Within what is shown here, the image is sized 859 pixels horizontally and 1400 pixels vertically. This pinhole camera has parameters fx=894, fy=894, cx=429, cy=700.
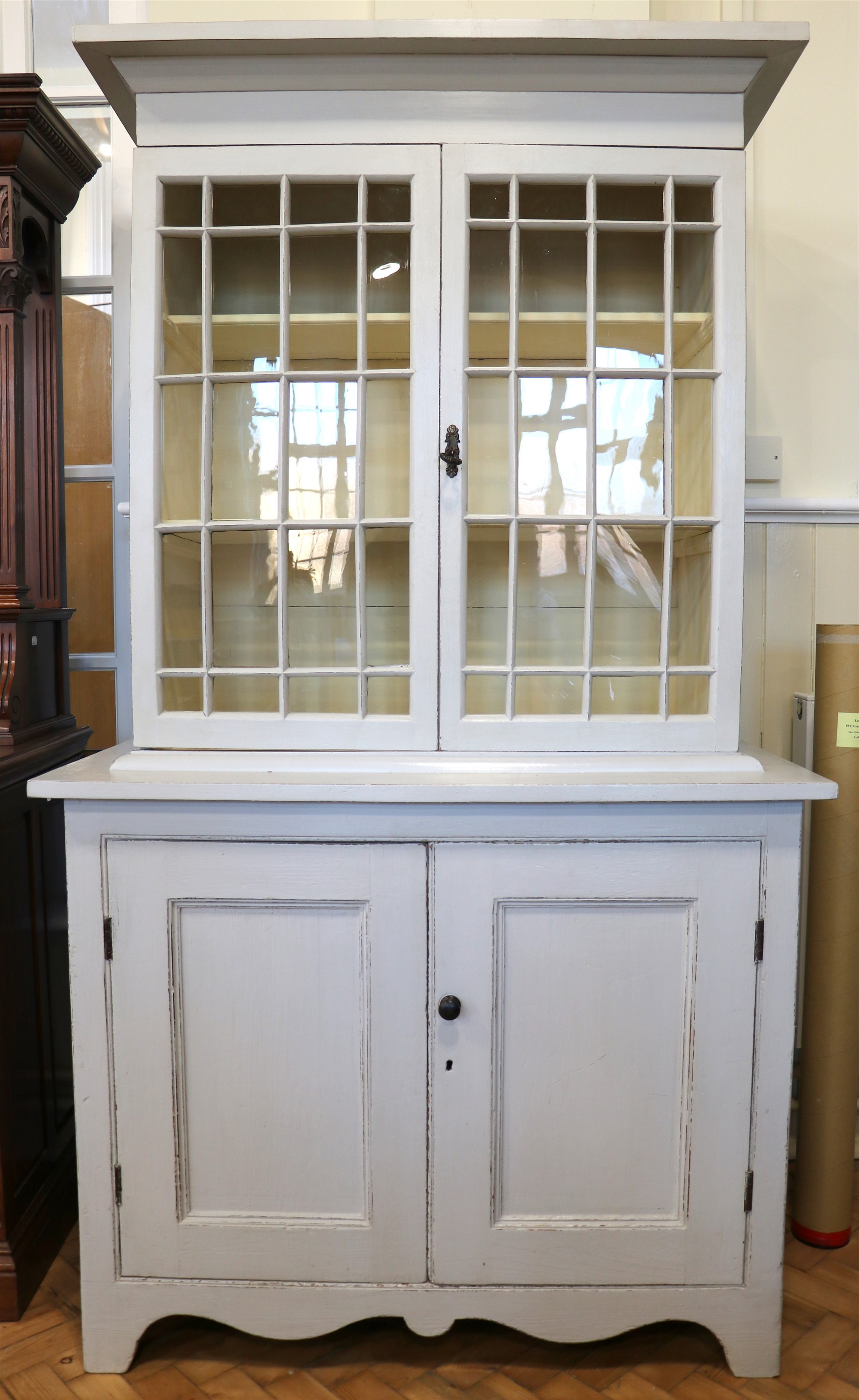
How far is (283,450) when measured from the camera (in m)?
1.59

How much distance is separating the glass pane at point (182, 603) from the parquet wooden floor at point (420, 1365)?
123 centimetres

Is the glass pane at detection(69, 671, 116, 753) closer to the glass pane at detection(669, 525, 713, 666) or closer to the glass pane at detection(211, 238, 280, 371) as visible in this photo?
the glass pane at detection(211, 238, 280, 371)

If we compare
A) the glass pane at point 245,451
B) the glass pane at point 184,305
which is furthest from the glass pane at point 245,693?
the glass pane at point 184,305

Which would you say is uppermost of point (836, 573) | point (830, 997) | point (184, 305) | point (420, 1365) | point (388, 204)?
point (388, 204)

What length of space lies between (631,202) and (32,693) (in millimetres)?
1468

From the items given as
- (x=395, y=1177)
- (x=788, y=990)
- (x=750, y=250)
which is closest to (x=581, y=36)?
(x=750, y=250)

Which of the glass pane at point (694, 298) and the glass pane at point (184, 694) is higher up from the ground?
the glass pane at point (694, 298)

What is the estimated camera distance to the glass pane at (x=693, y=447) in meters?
1.58

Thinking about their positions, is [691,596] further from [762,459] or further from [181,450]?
[181,450]

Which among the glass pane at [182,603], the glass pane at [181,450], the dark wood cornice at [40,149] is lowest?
the glass pane at [182,603]

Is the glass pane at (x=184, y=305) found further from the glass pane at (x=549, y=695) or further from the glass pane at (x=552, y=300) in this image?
the glass pane at (x=549, y=695)

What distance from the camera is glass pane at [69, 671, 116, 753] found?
7.21ft

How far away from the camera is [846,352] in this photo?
208 centimetres

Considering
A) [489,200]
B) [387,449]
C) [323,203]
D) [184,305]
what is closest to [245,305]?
[184,305]
